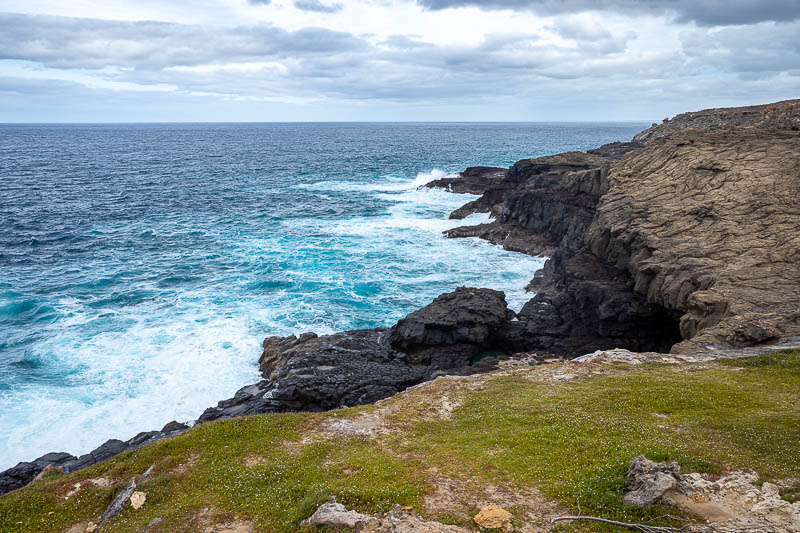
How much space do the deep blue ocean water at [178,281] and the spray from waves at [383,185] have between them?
193cm

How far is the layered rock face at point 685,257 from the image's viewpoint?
26328 millimetres

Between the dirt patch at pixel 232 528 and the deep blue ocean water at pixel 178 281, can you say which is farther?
the deep blue ocean water at pixel 178 281

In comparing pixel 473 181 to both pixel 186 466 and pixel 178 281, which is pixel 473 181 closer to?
pixel 178 281

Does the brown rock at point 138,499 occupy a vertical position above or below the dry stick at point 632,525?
below

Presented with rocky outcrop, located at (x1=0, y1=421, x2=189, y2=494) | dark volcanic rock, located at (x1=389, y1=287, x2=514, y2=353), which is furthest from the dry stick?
dark volcanic rock, located at (x1=389, y1=287, x2=514, y2=353)

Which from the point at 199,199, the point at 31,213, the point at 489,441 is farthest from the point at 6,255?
the point at 489,441

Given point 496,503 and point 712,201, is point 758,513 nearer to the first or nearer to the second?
point 496,503

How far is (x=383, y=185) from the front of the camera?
113 meters

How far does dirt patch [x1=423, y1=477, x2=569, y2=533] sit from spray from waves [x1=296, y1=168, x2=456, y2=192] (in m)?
94.0

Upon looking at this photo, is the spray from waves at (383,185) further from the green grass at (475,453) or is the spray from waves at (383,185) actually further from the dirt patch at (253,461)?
the dirt patch at (253,461)

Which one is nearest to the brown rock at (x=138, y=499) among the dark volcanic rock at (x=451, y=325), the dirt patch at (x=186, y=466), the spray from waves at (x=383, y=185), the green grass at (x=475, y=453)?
the green grass at (x=475, y=453)

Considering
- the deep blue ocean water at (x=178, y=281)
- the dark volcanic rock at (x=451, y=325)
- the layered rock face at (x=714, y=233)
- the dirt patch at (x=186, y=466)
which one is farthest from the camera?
the dark volcanic rock at (x=451, y=325)

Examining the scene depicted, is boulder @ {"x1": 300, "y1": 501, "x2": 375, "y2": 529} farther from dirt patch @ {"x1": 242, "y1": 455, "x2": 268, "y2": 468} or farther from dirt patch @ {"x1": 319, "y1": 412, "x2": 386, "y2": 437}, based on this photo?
dirt patch @ {"x1": 319, "y1": 412, "x2": 386, "y2": 437}

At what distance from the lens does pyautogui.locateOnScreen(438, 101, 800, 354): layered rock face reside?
26.3 m
